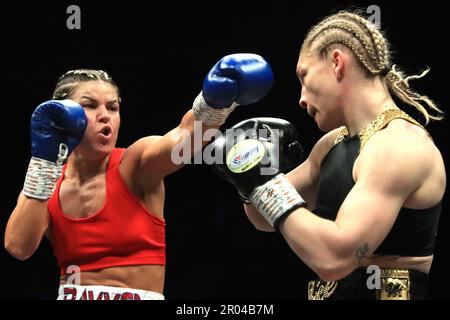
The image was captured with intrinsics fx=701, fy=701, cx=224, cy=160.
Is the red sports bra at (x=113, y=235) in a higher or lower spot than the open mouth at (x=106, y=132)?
lower

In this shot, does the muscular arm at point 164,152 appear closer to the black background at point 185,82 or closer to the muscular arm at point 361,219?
the muscular arm at point 361,219

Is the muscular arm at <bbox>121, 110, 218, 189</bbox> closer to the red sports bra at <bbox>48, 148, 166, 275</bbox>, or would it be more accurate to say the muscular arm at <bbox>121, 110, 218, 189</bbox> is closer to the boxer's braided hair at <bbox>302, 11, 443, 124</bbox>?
the red sports bra at <bbox>48, 148, 166, 275</bbox>

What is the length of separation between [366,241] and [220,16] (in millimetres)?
3433

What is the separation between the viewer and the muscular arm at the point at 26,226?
2541 millimetres

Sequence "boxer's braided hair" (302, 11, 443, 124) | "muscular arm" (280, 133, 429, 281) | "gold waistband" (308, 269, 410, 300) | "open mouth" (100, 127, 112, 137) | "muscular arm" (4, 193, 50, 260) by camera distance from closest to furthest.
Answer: "muscular arm" (280, 133, 429, 281), "gold waistband" (308, 269, 410, 300), "boxer's braided hair" (302, 11, 443, 124), "muscular arm" (4, 193, 50, 260), "open mouth" (100, 127, 112, 137)

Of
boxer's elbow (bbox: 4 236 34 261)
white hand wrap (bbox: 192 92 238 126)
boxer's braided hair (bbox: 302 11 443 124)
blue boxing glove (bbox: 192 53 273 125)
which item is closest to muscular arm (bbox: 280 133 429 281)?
boxer's braided hair (bbox: 302 11 443 124)

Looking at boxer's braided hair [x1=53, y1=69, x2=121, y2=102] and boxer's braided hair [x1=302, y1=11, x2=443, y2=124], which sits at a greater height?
boxer's braided hair [x1=302, y1=11, x2=443, y2=124]

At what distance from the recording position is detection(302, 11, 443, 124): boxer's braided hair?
2150mm

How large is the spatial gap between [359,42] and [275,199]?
575mm

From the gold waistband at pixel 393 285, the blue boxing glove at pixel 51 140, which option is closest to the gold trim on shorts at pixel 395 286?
the gold waistband at pixel 393 285

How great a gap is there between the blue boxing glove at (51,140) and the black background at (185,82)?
2.33 m

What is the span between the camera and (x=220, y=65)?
236cm

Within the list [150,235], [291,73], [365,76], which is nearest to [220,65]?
[365,76]

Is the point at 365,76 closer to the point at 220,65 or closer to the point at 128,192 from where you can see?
the point at 220,65
